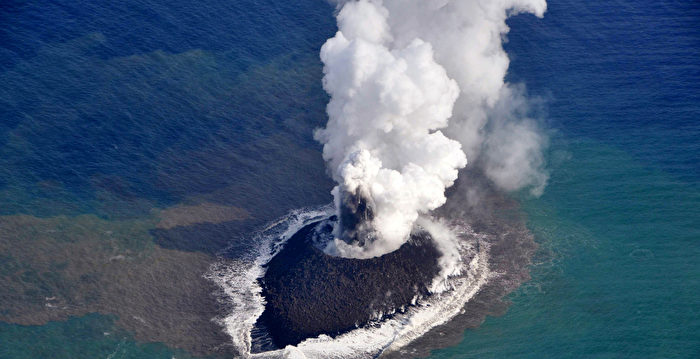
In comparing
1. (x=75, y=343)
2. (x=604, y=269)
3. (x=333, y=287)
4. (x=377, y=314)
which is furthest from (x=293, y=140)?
(x=604, y=269)

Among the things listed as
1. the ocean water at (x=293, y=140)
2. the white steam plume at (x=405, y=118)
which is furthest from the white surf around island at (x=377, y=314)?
the white steam plume at (x=405, y=118)

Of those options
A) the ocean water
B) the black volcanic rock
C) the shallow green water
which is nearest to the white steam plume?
the black volcanic rock

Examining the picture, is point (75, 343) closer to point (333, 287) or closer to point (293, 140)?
point (333, 287)

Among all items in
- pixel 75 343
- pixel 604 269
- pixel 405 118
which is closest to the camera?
pixel 75 343

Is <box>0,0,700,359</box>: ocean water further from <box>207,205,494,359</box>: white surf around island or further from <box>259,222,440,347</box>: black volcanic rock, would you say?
<box>259,222,440,347</box>: black volcanic rock

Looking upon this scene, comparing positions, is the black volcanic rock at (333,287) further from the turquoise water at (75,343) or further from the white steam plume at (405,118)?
the turquoise water at (75,343)

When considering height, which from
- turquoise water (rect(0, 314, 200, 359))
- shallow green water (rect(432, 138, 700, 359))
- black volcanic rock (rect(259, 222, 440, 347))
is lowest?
turquoise water (rect(0, 314, 200, 359))

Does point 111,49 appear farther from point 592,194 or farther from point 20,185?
point 592,194
